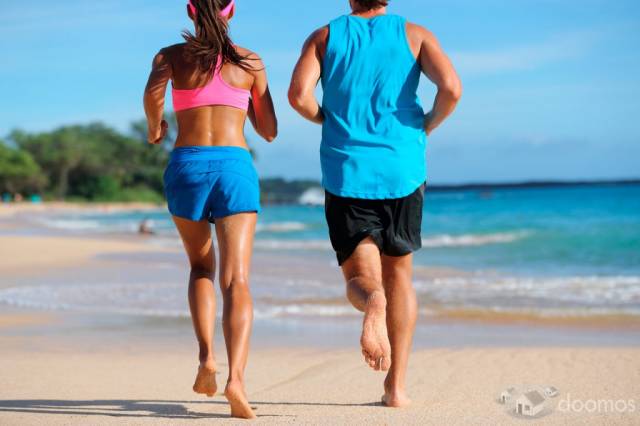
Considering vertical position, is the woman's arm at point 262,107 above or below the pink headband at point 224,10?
below

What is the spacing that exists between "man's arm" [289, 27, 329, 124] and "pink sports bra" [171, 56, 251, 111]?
1.05 feet

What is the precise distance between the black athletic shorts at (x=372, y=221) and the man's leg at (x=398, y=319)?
0.18 metres

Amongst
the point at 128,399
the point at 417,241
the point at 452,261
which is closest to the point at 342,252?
the point at 417,241

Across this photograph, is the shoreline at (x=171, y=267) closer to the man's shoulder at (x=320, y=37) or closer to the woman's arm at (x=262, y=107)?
the woman's arm at (x=262, y=107)

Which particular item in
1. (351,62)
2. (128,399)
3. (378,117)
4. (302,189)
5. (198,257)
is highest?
(351,62)

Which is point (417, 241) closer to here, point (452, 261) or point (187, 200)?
point (187, 200)

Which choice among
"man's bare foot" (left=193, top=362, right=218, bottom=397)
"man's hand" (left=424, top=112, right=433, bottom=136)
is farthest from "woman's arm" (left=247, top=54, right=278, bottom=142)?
"man's bare foot" (left=193, top=362, right=218, bottom=397)

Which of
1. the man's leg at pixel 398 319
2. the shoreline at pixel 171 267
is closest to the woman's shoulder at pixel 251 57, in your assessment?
the man's leg at pixel 398 319

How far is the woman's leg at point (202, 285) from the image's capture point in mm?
3842

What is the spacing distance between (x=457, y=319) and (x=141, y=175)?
82.1 meters

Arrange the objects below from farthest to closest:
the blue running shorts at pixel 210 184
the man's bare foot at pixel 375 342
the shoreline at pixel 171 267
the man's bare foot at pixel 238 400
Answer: the shoreline at pixel 171 267 → the blue running shorts at pixel 210 184 → the man's bare foot at pixel 238 400 → the man's bare foot at pixel 375 342

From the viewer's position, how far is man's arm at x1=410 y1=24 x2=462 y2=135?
12.2 feet

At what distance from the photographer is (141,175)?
87.7 m

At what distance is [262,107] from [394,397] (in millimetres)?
1481
